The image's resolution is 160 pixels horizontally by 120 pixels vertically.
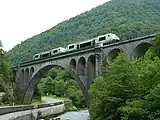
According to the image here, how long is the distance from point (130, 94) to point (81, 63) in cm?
3134

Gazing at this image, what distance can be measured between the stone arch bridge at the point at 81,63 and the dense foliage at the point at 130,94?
14.9 metres

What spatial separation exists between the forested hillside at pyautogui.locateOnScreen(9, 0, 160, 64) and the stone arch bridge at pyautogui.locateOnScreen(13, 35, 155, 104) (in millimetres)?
62574

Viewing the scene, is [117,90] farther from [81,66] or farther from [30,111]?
[81,66]

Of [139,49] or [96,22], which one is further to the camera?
[96,22]

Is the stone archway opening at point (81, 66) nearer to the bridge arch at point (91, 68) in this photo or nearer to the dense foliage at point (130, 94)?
the bridge arch at point (91, 68)

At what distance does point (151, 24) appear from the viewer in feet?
426

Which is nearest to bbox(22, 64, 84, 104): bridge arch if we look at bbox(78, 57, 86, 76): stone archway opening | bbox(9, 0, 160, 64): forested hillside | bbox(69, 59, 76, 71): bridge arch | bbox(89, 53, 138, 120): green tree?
bbox(69, 59, 76, 71): bridge arch

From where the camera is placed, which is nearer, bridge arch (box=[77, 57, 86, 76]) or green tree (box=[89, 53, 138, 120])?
green tree (box=[89, 53, 138, 120])

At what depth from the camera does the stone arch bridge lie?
139ft

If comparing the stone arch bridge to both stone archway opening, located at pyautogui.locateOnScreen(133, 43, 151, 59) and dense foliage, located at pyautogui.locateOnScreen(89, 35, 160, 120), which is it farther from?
dense foliage, located at pyautogui.locateOnScreen(89, 35, 160, 120)

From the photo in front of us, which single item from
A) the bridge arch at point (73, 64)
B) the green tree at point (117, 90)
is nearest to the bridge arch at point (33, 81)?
the bridge arch at point (73, 64)

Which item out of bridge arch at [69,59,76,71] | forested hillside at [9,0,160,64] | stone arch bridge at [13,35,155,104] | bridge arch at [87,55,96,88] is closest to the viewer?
stone arch bridge at [13,35,155,104]

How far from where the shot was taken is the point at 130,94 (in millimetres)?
23562

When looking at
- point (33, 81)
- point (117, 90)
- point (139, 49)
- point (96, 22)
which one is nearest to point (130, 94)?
point (117, 90)
